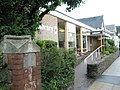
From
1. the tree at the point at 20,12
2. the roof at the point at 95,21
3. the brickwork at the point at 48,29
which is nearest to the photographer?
the tree at the point at 20,12

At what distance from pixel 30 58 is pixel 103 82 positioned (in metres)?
7.67

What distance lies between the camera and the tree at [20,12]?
25.4ft

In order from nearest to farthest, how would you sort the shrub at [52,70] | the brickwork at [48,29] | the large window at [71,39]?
the shrub at [52,70] → the brickwork at [48,29] → the large window at [71,39]

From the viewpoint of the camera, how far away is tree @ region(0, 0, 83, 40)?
7730 mm

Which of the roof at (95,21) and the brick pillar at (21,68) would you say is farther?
the roof at (95,21)

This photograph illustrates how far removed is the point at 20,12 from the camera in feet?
27.9

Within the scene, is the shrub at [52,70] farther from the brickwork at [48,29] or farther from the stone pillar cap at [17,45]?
the brickwork at [48,29]

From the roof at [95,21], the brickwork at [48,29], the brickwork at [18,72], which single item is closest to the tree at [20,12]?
the brickwork at [18,72]

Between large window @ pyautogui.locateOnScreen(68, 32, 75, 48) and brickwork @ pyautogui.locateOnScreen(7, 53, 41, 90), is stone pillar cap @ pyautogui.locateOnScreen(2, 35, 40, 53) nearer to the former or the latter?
brickwork @ pyautogui.locateOnScreen(7, 53, 41, 90)

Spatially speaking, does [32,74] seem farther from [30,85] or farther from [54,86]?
[54,86]

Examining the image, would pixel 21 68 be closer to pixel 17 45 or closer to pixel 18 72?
pixel 18 72

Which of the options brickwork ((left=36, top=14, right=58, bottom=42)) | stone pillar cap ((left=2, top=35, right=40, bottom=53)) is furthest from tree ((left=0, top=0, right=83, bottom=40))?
brickwork ((left=36, top=14, right=58, bottom=42))

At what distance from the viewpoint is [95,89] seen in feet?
31.9

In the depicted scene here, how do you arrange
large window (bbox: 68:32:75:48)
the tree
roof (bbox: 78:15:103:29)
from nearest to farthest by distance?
the tree, large window (bbox: 68:32:75:48), roof (bbox: 78:15:103:29)
